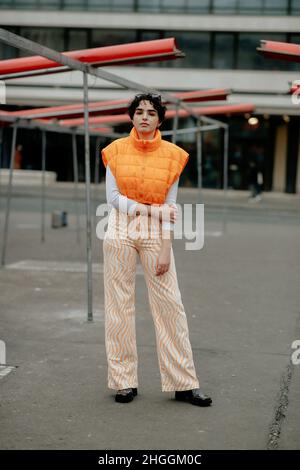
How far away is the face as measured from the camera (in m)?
4.59

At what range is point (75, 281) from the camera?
9.69 m

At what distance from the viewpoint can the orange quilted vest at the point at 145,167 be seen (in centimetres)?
458

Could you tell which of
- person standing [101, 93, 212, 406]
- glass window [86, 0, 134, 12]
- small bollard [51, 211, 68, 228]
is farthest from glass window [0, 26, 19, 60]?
person standing [101, 93, 212, 406]

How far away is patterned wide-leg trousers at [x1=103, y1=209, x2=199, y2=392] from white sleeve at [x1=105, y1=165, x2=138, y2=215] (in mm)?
80

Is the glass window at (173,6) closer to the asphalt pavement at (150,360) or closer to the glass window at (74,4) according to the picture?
the glass window at (74,4)

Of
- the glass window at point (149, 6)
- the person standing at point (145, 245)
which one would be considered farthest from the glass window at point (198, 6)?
the person standing at point (145, 245)

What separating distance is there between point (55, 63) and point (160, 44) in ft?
3.42

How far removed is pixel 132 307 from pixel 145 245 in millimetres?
425

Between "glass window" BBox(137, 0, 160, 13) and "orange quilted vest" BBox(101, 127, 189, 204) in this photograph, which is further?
"glass window" BBox(137, 0, 160, 13)

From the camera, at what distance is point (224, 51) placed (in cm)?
3656

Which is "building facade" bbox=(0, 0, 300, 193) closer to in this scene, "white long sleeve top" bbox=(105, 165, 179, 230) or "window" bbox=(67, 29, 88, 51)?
"window" bbox=(67, 29, 88, 51)

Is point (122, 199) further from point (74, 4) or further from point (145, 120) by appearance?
point (74, 4)

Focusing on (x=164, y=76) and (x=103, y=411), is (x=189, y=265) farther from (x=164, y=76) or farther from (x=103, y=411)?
(x=164, y=76)

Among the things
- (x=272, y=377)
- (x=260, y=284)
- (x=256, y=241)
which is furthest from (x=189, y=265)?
(x=272, y=377)
